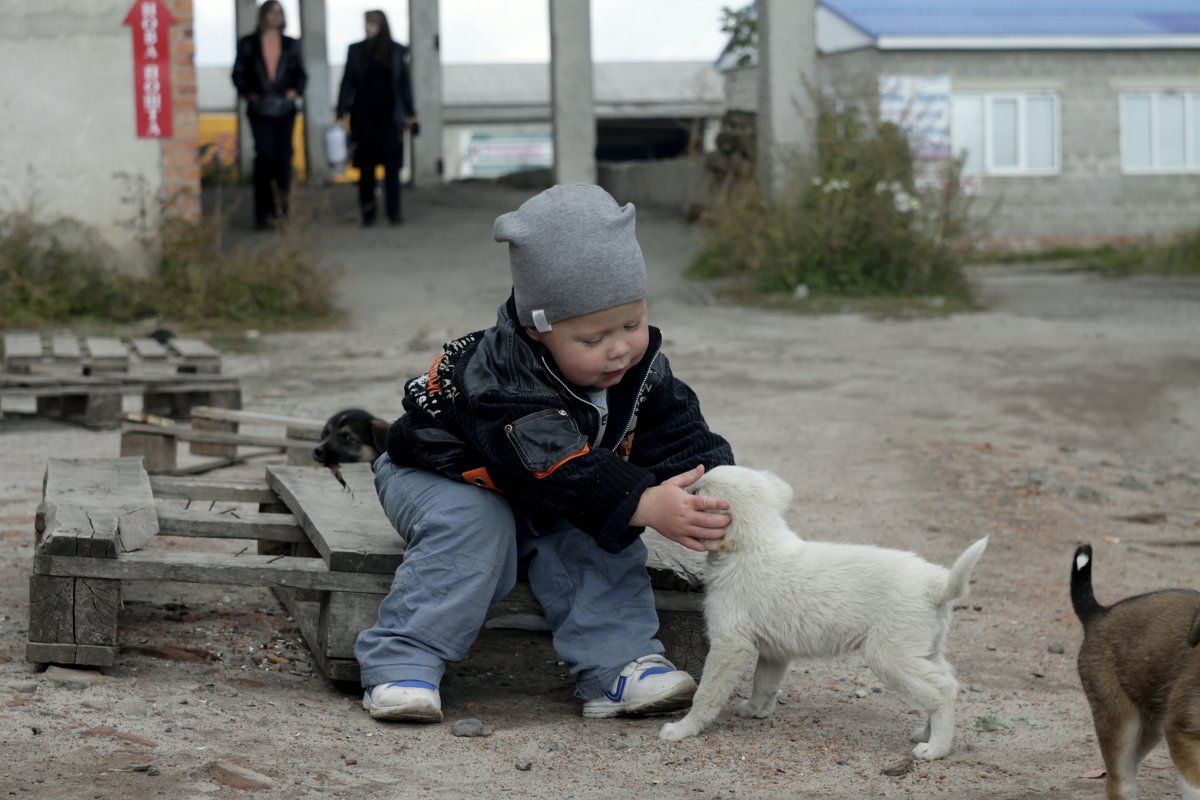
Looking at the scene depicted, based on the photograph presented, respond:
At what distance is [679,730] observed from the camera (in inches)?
134

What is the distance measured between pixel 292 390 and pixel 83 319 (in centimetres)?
340

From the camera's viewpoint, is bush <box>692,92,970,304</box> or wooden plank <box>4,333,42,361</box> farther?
bush <box>692,92,970,304</box>

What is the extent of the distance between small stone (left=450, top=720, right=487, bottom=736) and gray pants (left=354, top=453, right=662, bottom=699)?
0.13 metres

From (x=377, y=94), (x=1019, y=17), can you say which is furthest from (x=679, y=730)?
(x=1019, y=17)

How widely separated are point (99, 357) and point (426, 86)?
15.5m

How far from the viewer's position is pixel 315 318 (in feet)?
40.9

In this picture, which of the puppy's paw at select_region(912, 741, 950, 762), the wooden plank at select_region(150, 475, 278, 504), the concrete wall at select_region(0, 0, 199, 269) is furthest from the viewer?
the concrete wall at select_region(0, 0, 199, 269)

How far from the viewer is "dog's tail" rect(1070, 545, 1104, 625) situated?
3.11 m

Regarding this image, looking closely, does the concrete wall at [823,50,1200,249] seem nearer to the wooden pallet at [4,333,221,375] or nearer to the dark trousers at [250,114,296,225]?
the dark trousers at [250,114,296,225]

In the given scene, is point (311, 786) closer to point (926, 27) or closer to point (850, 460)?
point (850, 460)

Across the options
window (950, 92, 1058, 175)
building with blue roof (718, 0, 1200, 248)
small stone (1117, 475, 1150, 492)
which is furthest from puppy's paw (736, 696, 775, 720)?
window (950, 92, 1058, 175)

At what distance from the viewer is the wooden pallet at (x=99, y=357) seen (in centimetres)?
826

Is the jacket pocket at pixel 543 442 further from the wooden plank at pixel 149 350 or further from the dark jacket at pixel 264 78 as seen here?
the dark jacket at pixel 264 78

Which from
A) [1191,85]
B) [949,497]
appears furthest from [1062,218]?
[949,497]
